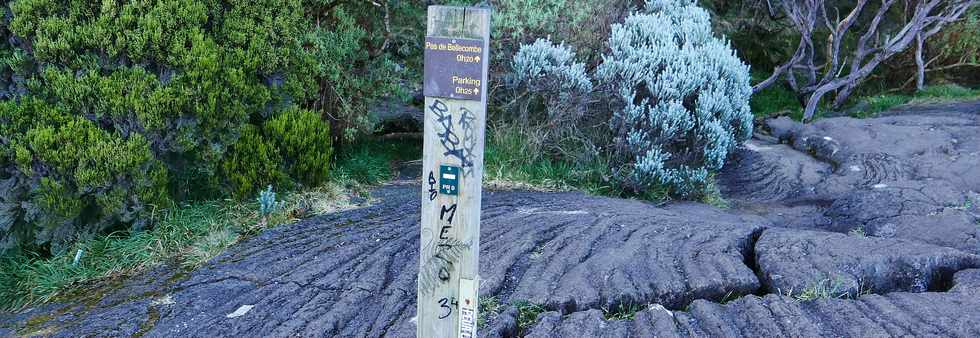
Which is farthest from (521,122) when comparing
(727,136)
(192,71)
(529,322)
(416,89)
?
(529,322)

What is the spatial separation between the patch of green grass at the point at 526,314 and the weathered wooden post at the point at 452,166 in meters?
0.61

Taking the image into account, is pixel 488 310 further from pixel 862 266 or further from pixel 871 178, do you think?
pixel 871 178

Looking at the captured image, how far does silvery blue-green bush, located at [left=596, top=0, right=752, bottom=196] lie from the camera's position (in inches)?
284

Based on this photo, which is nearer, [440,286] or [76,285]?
[440,286]

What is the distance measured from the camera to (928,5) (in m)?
12.1

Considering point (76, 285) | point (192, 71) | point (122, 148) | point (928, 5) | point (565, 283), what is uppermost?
point (928, 5)

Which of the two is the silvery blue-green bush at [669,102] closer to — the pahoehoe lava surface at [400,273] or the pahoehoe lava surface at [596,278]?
the pahoehoe lava surface at [596,278]

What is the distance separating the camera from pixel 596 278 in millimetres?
4379

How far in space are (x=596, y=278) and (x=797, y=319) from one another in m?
1.07

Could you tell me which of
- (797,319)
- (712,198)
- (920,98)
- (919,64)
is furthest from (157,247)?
(919,64)

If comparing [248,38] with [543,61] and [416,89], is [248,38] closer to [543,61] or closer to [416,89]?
[416,89]

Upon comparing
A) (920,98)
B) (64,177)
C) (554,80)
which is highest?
(554,80)

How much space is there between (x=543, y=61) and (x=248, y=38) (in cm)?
267

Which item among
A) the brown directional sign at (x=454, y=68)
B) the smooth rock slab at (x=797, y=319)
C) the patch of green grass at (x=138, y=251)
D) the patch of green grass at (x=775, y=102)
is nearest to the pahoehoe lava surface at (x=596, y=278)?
the smooth rock slab at (x=797, y=319)
